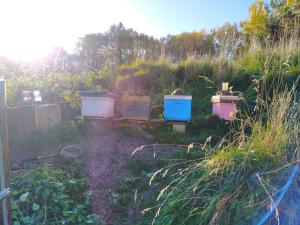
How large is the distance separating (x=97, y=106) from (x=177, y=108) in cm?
126

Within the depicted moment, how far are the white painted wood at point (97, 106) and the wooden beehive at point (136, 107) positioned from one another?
26 centimetres

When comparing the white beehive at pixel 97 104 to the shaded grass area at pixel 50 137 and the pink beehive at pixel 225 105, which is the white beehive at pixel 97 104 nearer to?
the shaded grass area at pixel 50 137

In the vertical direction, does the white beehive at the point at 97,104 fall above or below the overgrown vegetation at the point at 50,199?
above

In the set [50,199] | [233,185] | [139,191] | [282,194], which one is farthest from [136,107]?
[282,194]

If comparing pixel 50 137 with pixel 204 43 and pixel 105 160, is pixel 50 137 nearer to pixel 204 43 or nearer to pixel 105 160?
pixel 105 160

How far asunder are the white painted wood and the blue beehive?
0.92m

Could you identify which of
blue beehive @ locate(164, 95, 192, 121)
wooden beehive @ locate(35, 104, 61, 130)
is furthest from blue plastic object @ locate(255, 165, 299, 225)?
wooden beehive @ locate(35, 104, 61, 130)

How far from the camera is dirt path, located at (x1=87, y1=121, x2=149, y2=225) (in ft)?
7.96

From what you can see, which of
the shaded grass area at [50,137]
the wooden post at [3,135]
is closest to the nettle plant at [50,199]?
the wooden post at [3,135]

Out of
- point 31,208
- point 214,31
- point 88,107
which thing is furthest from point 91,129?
point 214,31

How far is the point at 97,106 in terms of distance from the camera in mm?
4270

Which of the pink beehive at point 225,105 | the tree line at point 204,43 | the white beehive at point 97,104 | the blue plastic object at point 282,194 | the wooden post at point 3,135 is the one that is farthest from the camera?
the tree line at point 204,43

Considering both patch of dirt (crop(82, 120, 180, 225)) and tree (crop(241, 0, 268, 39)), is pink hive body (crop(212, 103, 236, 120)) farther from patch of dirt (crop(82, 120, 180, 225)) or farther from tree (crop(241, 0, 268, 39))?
tree (crop(241, 0, 268, 39))

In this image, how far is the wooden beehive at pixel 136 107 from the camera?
4.23 metres
